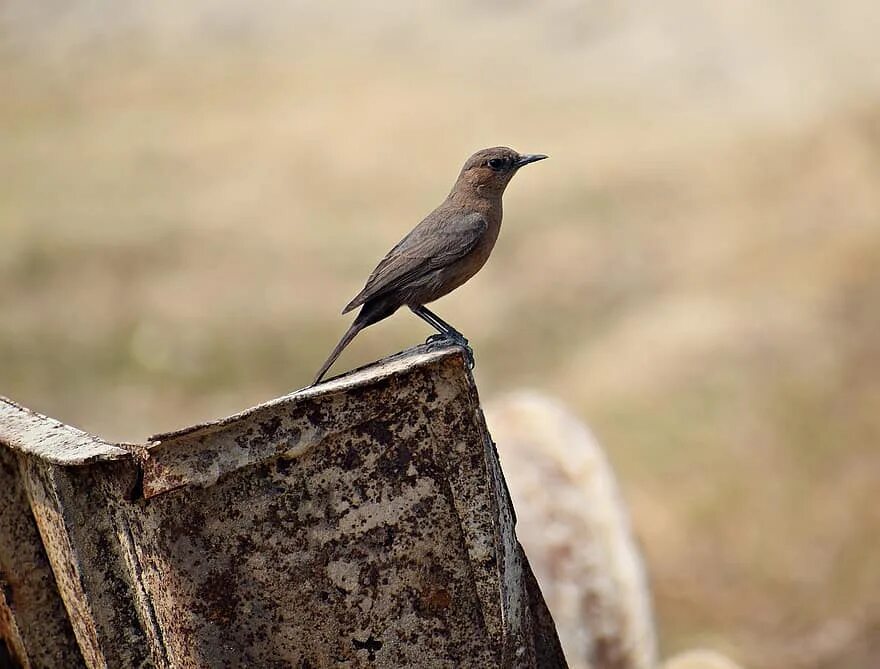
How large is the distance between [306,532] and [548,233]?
11.8 metres

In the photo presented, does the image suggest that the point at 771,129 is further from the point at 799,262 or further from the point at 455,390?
the point at 455,390

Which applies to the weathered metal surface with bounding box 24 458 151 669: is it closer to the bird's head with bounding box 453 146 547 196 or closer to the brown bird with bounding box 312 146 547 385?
the brown bird with bounding box 312 146 547 385

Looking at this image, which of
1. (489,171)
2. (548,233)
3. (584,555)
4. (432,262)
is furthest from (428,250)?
(548,233)

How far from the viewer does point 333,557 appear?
131 inches

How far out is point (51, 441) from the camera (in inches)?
136

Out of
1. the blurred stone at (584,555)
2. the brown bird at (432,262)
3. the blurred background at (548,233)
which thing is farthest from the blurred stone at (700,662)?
the blurred background at (548,233)

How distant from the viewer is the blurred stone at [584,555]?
614 cm

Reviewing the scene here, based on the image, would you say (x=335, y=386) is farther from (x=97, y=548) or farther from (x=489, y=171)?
(x=489, y=171)

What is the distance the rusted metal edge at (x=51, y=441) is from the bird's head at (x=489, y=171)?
2.60m

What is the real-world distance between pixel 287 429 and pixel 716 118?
13646 millimetres

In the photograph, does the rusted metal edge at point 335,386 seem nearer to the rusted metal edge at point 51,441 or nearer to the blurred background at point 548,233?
the rusted metal edge at point 51,441

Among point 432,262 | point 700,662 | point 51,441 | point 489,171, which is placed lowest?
point 700,662

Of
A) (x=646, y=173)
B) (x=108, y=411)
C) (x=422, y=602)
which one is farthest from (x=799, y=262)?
(x=422, y=602)

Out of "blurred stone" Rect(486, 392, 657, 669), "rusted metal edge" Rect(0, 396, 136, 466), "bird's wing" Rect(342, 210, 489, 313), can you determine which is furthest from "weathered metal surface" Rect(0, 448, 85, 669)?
"blurred stone" Rect(486, 392, 657, 669)
